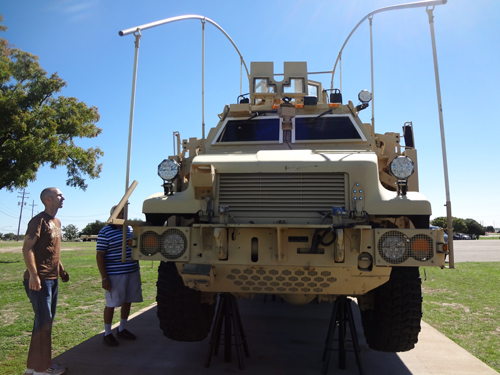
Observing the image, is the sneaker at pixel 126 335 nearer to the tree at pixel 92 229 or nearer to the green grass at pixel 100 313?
the green grass at pixel 100 313

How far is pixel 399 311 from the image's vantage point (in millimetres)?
4086

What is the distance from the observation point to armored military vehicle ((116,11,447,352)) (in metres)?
3.77

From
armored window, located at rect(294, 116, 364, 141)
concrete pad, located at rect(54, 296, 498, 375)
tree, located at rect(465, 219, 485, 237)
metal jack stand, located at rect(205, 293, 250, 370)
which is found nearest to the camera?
concrete pad, located at rect(54, 296, 498, 375)

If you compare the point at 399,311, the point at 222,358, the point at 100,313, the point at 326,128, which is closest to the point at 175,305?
the point at 222,358

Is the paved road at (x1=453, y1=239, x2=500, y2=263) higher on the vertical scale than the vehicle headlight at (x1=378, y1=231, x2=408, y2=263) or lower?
lower

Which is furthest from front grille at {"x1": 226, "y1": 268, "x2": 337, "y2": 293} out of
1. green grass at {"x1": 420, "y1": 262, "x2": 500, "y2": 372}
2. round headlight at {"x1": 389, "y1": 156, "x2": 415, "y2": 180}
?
green grass at {"x1": 420, "y1": 262, "x2": 500, "y2": 372}

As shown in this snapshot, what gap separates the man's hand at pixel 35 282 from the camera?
404cm

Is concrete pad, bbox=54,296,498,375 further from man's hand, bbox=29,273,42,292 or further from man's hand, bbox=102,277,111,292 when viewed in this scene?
man's hand, bbox=29,273,42,292

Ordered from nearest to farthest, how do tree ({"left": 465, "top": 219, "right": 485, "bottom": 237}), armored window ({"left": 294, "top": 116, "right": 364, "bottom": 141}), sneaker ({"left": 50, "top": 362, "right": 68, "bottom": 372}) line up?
sneaker ({"left": 50, "top": 362, "right": 68, "bottom": 372}) < armored window ({"left": 294, "top": 116, "right": 364, "bottom": 141}) < tree ({"left": 465, "top": 219, "right": 485, "bottom": 237})

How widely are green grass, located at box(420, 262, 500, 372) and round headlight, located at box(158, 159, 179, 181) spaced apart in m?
2.82

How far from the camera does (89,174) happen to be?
1948 centimetres

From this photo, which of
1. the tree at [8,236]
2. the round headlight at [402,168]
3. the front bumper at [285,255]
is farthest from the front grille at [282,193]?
the tree at [8,236]

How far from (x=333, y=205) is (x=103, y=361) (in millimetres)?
2957

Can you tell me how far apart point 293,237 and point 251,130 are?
2262 millimetres
